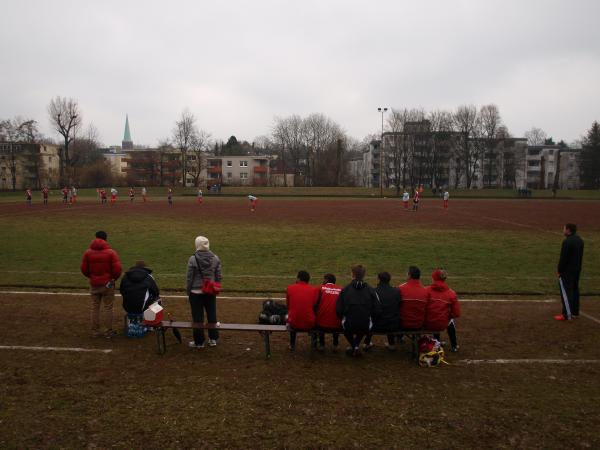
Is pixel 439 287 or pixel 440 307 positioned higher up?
pixel 439 287

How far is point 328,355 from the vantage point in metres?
6.94

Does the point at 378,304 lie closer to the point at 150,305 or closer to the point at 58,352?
the point at 150,305

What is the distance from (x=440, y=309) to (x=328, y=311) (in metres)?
1.76

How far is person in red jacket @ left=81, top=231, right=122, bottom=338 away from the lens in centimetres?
762

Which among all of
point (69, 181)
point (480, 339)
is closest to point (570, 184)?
point (69, 181)

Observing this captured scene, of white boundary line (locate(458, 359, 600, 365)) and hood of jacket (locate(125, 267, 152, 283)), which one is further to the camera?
hood of jacket (locate(125, 267, 152, 283))

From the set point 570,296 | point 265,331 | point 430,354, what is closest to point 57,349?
point 265,331

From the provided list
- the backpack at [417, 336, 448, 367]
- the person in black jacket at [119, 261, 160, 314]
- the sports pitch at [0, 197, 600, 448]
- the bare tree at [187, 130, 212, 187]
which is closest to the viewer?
the sports pitch at [0, 197, 600, 448]

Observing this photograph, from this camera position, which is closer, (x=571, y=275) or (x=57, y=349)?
(x=57, y=349)

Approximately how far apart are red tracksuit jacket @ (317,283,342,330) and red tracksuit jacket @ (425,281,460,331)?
1.44m

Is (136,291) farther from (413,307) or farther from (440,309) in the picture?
(440,309)

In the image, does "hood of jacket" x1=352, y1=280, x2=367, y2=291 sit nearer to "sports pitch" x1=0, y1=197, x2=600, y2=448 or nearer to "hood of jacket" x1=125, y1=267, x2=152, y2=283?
"sports pitch" x1=0, y1=197, x2=600, y2=448

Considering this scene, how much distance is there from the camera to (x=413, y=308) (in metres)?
6.86

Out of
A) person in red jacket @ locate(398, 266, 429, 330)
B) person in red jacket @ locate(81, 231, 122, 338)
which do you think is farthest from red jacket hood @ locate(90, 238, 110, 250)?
person in red jacket @ locate(398, 266, 429, 330)
